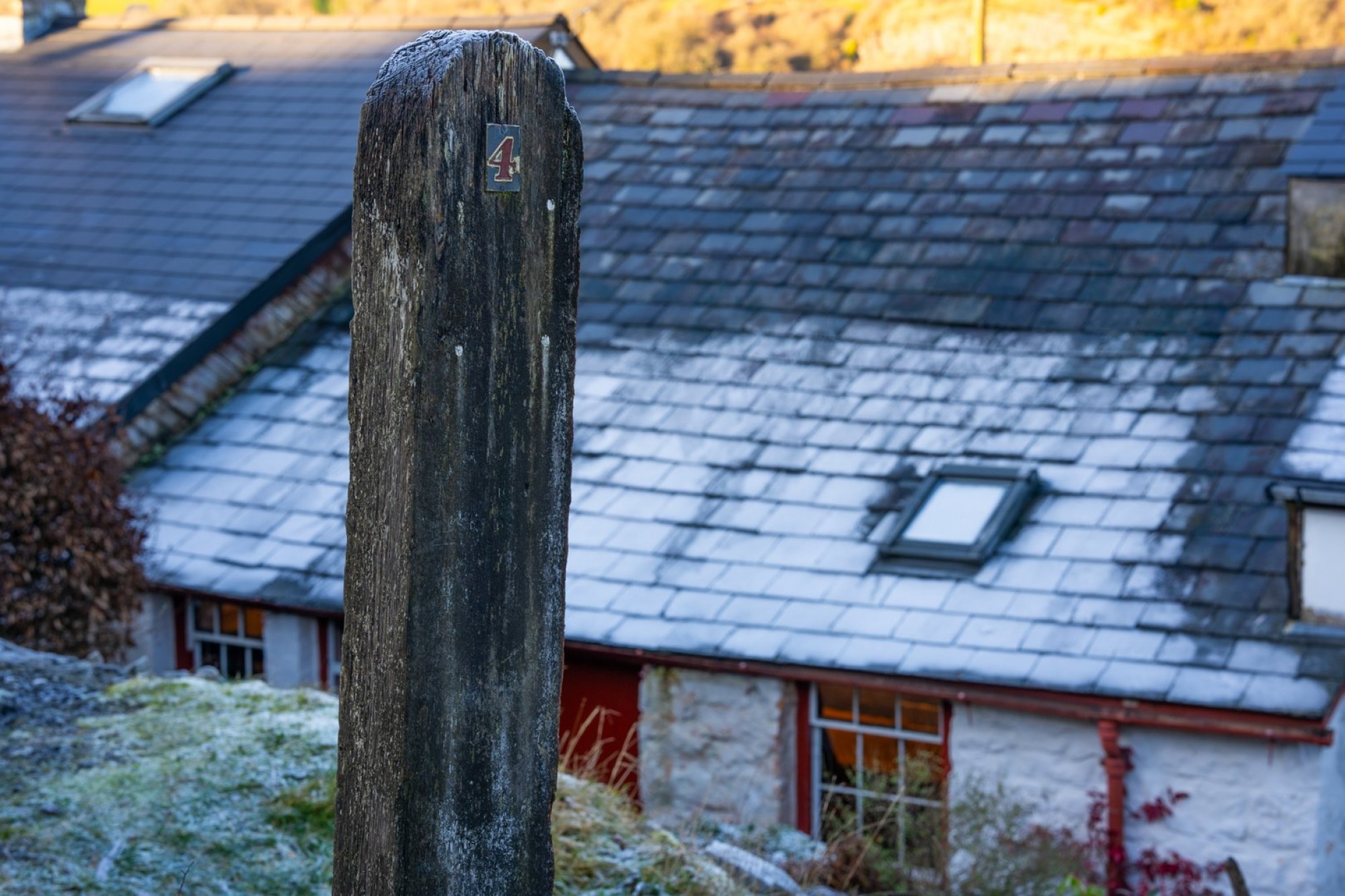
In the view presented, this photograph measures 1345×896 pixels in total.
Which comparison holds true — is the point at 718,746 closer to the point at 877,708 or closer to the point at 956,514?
the point at 877,708

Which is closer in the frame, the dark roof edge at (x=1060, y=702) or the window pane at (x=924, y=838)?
the dark roof edge at (x=1060, y=702)

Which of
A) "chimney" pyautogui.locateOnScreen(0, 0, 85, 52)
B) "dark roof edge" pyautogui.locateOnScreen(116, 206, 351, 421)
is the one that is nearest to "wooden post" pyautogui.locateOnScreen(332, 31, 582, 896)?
"dark roof edge" pyautogui.locateOnScreen(116, 206, 351, 421)

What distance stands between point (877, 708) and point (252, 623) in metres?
4.42

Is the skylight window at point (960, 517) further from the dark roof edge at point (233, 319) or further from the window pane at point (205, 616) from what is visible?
the dark roof edge at point (233, 319)

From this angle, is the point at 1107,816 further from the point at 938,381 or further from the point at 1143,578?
the point at 938,381

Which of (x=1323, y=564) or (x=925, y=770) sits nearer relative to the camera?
(x=1323, y=564)

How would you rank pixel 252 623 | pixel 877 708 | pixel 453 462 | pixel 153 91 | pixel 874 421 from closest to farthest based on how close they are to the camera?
pixel 453 462 < pixel 877 708 < pixel 874 421 < pixel 252 623 < pixel 153 91

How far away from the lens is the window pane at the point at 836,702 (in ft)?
30.4

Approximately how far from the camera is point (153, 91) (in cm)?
1608

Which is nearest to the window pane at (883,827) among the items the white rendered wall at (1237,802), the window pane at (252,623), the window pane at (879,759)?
the window pane at (879,759)

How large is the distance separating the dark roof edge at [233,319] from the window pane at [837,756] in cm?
562

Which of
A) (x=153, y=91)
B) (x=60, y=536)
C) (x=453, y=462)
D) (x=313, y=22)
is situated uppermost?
A: (x=313, y=22)

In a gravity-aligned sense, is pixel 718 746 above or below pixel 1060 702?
below

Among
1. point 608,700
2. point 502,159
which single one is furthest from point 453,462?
point 608,700
